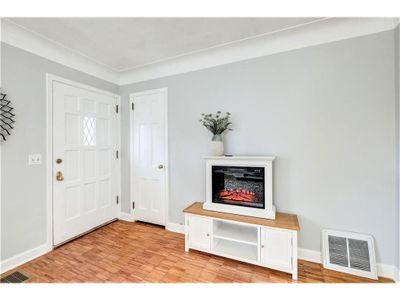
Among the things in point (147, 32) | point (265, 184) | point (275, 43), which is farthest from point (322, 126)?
point (147, 32)

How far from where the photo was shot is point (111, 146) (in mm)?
3043

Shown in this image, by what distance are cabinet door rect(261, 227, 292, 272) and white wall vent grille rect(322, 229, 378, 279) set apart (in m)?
0.48

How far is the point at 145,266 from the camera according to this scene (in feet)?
6.39

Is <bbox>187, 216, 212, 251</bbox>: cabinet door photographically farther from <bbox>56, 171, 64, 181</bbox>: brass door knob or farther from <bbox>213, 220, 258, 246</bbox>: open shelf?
<bbox>56, 171, 64, 181</bbox>: brass door knob

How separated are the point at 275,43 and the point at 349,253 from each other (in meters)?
2.37

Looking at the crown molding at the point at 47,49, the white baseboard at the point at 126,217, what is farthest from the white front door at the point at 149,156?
the crown molding at the point at 47,49

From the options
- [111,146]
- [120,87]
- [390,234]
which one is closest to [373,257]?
[390,234]

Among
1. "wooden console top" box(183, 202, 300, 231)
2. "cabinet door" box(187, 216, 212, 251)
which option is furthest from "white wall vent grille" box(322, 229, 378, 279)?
"cabinet door" box(187, 216, 212, 251)

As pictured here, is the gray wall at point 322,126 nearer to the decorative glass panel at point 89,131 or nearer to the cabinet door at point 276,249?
the cabinet door at point 276,249

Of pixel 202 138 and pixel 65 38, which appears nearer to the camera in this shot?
pixel 65 38

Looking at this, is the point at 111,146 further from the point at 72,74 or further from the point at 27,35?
the point at 27,35

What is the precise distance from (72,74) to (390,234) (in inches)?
159

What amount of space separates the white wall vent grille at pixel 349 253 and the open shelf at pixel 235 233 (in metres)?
0.72

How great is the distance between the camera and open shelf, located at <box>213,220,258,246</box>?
1.99 m
